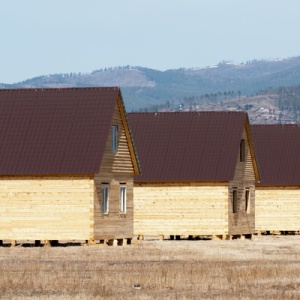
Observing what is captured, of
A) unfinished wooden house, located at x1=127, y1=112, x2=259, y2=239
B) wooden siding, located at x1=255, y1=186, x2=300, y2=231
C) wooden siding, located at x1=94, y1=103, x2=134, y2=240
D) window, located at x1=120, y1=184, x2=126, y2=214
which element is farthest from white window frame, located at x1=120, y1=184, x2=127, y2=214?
wooden siding, located at x1=255, y1=186, x2=300, y2=231

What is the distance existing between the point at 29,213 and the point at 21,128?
4223 millimetres

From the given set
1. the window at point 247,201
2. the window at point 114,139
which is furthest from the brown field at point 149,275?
the window at point 247,201

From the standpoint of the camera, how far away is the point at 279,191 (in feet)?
278

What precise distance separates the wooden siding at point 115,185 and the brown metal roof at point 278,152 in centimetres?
1996

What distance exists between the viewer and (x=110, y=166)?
6284cm

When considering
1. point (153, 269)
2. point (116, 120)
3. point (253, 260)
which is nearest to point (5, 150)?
point (116, 120)

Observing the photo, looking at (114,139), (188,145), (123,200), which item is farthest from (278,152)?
(114,139)

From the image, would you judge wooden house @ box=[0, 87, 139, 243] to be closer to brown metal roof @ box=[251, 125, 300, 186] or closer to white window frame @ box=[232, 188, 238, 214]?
white window frame @ box=[232, 188, 238, 214]

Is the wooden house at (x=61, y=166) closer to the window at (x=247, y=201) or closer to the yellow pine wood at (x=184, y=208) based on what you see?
the yellow pine wood at (x=184, y=208)

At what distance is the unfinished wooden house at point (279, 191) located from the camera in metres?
84.1

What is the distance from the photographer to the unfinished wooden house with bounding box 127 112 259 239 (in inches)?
2859

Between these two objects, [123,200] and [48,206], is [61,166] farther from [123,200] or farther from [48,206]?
[123,200]

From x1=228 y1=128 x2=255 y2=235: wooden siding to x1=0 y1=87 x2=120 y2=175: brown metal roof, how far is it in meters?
13.6

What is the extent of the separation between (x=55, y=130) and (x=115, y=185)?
4.31 m
